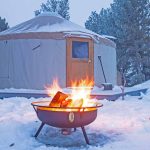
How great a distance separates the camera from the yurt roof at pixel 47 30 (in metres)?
8.32

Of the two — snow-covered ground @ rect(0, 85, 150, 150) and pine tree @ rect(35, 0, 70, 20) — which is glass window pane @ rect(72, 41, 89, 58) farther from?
pine tree @ rect(35, 0, 70, 20)

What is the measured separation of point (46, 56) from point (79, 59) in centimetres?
83

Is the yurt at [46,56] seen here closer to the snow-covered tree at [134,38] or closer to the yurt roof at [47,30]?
the yurt roof at [47,30]

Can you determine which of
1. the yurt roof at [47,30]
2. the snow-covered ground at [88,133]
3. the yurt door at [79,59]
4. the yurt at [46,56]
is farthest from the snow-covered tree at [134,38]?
the snow-covered ground at [88,133]

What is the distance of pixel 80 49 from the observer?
858 cm

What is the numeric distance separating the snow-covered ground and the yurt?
12.0 feet

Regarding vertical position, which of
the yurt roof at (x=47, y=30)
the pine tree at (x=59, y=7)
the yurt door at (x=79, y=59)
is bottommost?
the yurt door at (x=79, y=59)

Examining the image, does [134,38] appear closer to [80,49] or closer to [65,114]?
[80,49]

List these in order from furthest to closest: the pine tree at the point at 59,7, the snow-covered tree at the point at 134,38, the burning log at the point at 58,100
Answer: the pine tree at the point at 59,7 → the snow-covered tree at the point at 134,38 → the burning log at the point at 58,100

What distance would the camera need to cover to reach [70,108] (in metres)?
3.30

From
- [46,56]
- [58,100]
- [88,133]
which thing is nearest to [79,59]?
[46,56]

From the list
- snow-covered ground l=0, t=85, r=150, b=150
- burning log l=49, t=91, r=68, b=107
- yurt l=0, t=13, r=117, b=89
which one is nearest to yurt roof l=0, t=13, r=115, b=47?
yurt l=0, t=13, r=117, b=89

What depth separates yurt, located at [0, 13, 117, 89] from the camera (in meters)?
8.34

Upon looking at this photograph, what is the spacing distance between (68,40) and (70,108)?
522cm
